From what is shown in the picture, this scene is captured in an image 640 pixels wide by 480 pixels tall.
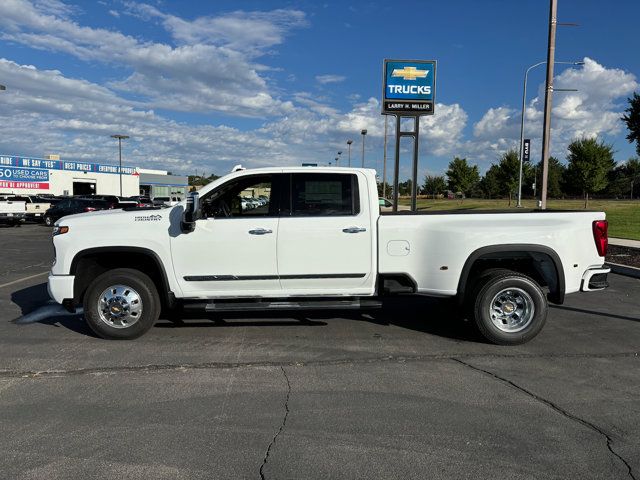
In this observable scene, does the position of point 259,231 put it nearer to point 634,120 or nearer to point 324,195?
point 324,195

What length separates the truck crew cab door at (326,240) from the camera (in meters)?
6.11

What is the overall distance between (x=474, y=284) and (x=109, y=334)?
4.34 meters

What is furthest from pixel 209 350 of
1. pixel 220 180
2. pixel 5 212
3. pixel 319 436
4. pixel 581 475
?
pixel 5 212

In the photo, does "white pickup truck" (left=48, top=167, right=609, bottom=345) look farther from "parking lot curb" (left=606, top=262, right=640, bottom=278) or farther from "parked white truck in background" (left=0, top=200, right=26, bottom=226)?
"parked white truck in background" (left=0, top=200, right=26, bottom=226)

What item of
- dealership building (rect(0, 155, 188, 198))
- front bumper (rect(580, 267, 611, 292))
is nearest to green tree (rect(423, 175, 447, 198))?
dealership building (rect(0, 155, 188, 198))

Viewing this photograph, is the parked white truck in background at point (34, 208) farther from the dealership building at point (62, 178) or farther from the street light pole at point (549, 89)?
the street light pole at point (549, 89)

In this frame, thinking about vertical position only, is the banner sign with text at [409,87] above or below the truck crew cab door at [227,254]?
above

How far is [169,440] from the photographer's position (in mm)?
3750

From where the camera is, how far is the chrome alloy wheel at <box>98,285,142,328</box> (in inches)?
242

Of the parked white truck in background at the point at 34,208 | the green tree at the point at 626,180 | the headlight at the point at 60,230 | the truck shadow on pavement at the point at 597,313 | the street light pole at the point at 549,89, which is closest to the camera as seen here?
the headlight at the point at 60,230

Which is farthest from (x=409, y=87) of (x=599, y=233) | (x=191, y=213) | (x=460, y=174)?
(x=460, y=174)

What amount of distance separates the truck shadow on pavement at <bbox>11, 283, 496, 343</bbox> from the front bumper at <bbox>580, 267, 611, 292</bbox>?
1.39 meters

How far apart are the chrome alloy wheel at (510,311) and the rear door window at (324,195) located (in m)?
1.95

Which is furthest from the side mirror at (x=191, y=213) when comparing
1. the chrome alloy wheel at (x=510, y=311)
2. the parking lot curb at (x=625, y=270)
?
the parking lot curb at (x=625, y=270)
